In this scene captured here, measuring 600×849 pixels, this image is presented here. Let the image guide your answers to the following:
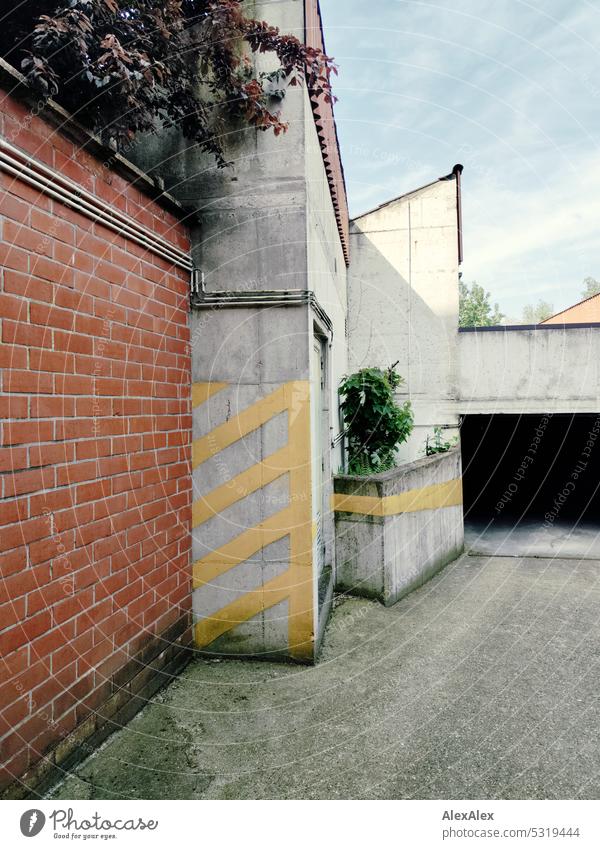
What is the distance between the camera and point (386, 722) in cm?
295

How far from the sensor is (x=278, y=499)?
11.9 ft

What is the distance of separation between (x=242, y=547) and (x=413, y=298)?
5.83m

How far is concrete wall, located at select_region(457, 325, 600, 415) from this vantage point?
25.3 feet

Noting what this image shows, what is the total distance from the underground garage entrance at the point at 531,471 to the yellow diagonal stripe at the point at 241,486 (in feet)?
18.6

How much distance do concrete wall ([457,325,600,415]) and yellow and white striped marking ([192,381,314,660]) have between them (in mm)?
5123

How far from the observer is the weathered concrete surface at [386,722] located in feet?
7.98

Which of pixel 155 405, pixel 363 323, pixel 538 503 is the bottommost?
pixel 538 503

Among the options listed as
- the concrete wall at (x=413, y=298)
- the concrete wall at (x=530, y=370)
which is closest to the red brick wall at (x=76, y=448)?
the concrete wall at (x=413, y=298)

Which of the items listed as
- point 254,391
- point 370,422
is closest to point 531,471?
point 370,422

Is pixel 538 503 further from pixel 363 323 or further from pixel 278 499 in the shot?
pixel 278 499

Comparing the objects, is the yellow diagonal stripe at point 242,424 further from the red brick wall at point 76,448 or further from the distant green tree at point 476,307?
the distant green tree at point 476,307

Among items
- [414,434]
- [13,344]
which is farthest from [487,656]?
[414,434]

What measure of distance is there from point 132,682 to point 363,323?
21.4ft

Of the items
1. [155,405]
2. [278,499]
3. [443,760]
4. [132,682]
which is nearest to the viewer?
[443,760]
